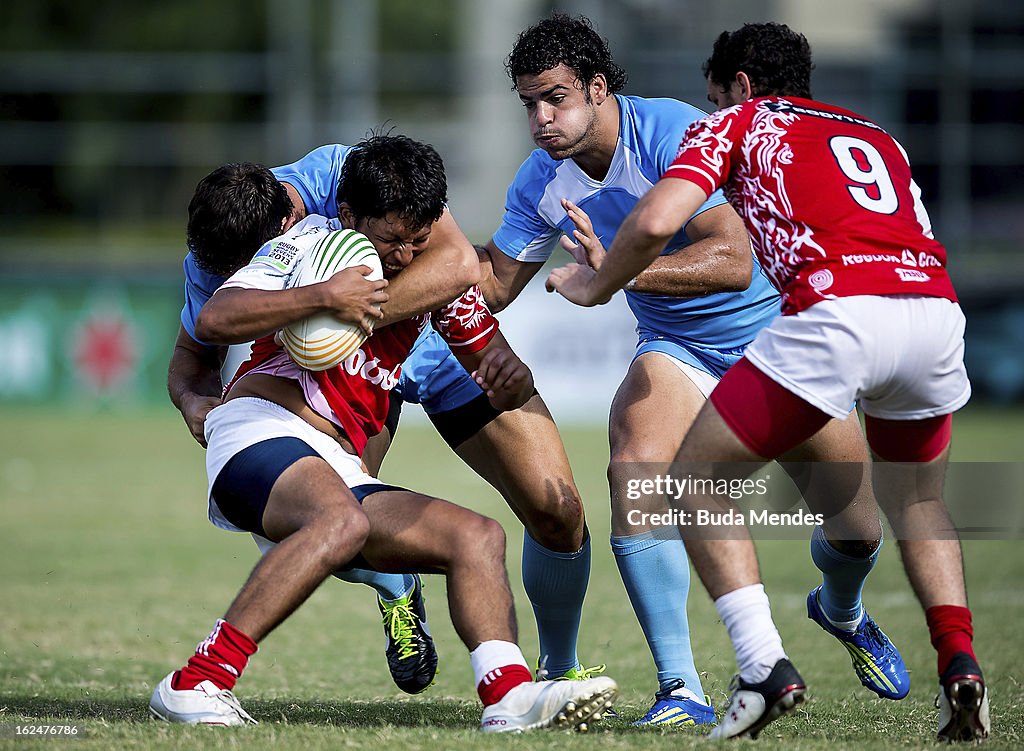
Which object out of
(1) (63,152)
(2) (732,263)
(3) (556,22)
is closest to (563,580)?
(2) (732,263)

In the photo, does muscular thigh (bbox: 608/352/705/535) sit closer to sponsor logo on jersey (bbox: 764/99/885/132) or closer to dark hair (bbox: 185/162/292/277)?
sponsor logo on jersey (bbox: 764/99/885/132)

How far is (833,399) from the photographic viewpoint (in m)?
3.78

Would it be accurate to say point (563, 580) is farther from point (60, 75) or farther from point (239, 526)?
point (60, 75)

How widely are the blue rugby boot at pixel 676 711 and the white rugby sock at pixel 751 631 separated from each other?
0.74 m

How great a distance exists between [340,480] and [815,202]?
1719mm

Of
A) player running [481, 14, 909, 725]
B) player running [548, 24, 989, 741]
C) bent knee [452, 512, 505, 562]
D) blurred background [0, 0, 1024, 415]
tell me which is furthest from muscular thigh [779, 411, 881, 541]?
blurred background [0, 0, 1024, 415]

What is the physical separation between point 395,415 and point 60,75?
20062 mm

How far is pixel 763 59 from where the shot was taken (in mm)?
5312

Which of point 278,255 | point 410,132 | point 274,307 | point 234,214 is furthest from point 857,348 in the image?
point 410,132

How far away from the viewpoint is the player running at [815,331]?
377cm

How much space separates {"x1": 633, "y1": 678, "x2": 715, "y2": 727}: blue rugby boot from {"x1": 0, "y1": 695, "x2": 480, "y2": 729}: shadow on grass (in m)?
0.63

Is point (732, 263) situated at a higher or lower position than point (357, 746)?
higher

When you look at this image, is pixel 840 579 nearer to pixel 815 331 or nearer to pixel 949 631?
pixel 949 631

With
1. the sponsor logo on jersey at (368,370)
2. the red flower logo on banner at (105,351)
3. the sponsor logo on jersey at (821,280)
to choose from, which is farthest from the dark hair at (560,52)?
the red flower logo on banner at (105,351)
